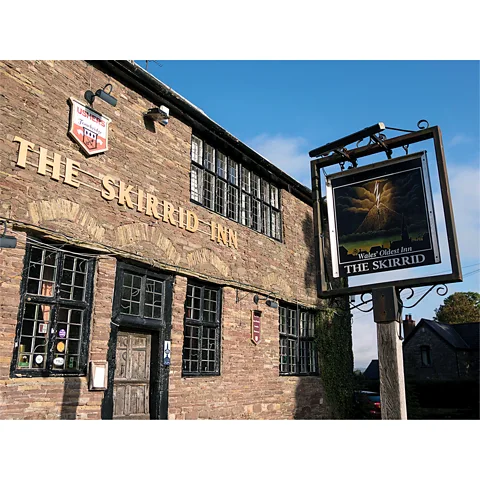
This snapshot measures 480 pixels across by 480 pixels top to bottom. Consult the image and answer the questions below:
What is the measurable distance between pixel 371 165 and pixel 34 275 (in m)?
5.33

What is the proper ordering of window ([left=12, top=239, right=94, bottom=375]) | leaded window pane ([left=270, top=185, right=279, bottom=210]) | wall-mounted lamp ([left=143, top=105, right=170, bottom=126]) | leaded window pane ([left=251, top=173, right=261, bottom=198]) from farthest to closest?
leaded window pane ([left=270, top=185, right=279, bottom=210]), leaded window pane ([left=251, top=173, right=261, bottom=198]), wall-mounted lamp ([left=143, top=105, right=170, bottom=126]), window ([left=12, top=239, right=94, bottom=375])

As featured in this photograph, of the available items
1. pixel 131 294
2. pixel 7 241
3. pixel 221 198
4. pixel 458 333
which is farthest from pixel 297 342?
pixel 458 333

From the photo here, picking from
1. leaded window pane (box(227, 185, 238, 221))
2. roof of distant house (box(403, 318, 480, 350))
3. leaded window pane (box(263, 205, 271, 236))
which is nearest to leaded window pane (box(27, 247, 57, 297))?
leaded window pane (box(227, 185, 238, 221))

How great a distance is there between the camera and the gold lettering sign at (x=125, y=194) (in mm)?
7391

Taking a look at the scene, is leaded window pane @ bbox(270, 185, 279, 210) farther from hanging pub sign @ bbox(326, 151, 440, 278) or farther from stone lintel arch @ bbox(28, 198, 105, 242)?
hanging pub sign @ bbox(326, 151, 440, 278)

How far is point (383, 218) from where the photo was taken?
6.52 metres

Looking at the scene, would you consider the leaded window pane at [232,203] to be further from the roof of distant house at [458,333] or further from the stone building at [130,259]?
the roof of distant house at [458,333]

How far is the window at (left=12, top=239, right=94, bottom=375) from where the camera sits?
7004mm

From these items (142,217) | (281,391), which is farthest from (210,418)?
(142,217)

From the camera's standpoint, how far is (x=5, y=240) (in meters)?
6.41

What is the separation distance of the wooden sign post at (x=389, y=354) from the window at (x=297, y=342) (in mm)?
7230

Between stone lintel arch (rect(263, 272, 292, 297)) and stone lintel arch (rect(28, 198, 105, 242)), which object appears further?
stone lintel arch (rect(263, 272, 292, 297))

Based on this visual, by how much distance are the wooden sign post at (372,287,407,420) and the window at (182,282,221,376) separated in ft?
15.7

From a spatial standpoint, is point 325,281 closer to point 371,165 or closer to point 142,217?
point 371,165
